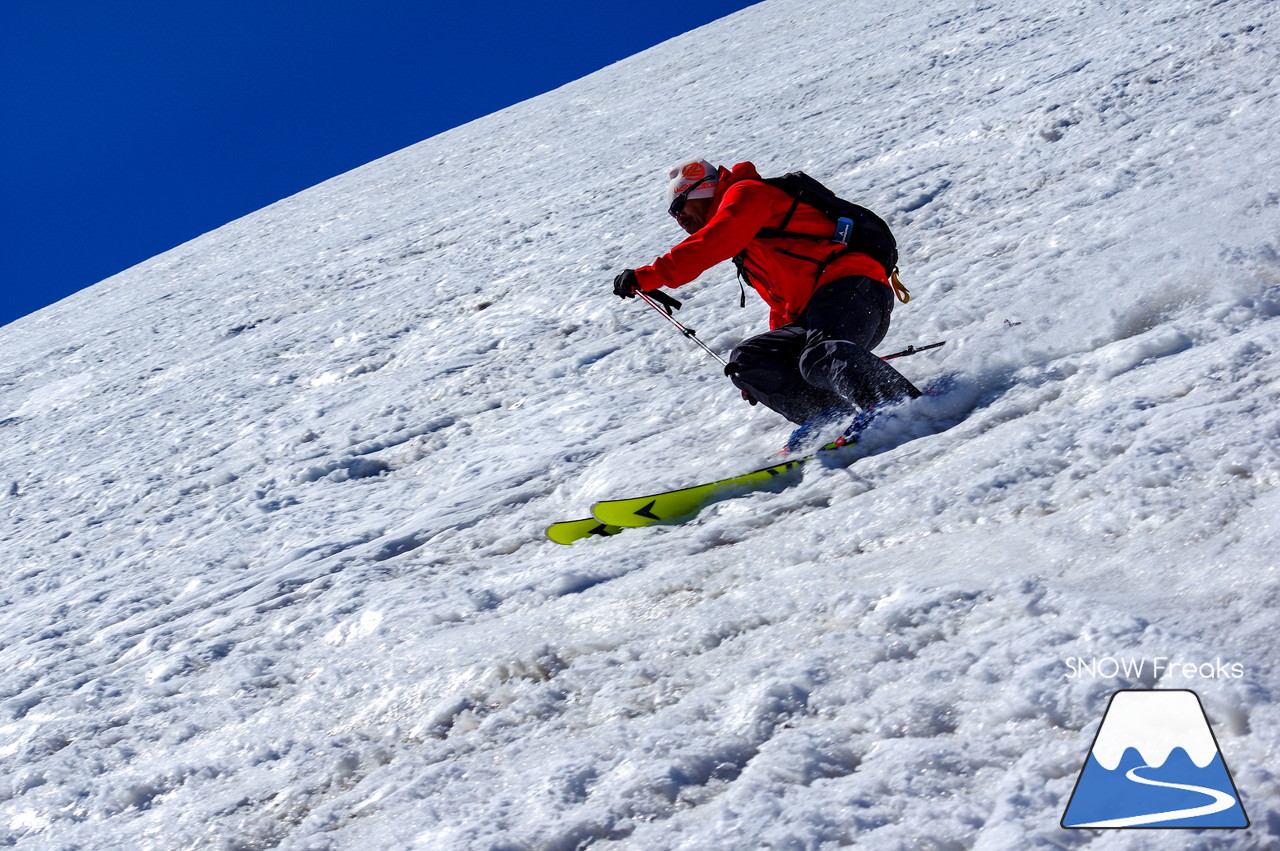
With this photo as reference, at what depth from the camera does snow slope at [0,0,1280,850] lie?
222 centimetres

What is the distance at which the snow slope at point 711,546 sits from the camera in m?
2.22

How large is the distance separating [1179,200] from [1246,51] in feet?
9.73

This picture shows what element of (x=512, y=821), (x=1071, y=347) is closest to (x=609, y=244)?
(x=1071, y=347)

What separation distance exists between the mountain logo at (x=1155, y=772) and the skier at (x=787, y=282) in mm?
2129

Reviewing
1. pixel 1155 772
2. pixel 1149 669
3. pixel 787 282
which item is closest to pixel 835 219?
pixel 787 282

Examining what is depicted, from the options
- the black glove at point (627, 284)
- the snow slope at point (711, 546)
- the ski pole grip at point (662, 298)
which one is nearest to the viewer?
the snow slope at point (711, 546)

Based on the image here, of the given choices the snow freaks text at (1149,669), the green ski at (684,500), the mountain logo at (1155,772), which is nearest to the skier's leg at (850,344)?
the green ski at (684,500)

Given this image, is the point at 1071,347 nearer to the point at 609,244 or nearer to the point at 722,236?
the point at 722,236

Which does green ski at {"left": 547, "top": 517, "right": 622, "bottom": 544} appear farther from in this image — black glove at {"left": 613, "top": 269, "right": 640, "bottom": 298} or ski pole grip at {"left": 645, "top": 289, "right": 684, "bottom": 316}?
ski pole grip at {"left": 645, "top": 289, "right": 684, "bottom": 316}

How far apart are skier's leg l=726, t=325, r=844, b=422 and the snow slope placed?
0.24 meters

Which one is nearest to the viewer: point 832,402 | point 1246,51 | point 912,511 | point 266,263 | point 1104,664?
point 1104,664

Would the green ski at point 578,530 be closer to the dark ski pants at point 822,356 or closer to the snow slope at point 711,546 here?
the snow slope at point 711,546

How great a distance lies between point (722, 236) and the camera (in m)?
4.05

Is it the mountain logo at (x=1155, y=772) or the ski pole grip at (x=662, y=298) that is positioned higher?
the ski pole grip at (x=662, y=298)
